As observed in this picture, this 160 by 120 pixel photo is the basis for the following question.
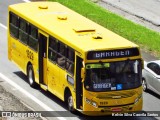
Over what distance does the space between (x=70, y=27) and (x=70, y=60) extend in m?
1.92

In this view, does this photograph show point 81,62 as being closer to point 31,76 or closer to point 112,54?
point 112,54

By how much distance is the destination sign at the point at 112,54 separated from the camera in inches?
965

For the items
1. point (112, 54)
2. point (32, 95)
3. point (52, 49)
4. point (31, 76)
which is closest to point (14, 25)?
point (31, 76)

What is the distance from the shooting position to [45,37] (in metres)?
27.9

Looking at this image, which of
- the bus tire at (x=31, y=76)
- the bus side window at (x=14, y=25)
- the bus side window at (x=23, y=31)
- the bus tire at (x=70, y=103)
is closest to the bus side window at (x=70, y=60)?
the bus tire at (x=70, y=103)

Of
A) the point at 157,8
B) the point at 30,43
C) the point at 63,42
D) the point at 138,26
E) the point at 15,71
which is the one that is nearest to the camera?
the point at 63,42

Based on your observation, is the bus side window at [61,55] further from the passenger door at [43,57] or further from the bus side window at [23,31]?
the bus side window at [23,31]

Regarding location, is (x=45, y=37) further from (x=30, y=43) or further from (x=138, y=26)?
(x=138, y=26)

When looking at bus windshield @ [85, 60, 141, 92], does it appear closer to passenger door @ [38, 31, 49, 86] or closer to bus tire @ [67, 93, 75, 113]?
bus tire @ [67, 93, 75, 113]

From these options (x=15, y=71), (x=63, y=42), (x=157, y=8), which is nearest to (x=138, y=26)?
(x=157, y=8)

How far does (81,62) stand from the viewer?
25.0 m

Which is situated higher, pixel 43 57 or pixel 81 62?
pixel 81 62

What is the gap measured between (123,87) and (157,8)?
61.9 ft

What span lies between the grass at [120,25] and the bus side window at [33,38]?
7.68m
